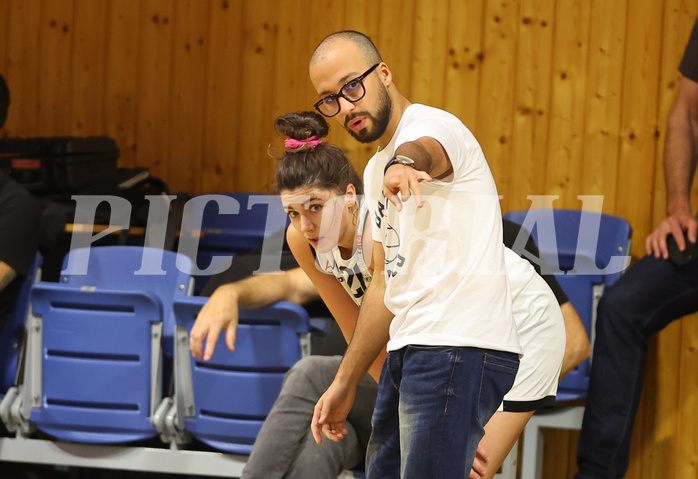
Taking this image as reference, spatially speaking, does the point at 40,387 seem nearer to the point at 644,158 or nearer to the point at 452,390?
the point at 452,390

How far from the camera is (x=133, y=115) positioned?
14.1ft

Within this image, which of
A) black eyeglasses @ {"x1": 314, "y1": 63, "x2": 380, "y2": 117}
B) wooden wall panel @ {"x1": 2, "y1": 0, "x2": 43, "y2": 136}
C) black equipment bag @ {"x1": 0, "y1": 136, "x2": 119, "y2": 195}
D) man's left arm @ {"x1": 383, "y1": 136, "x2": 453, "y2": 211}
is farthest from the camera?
wooden wall panel @ {"x1": 2, "y1": 0, "x2": 43, "y2": 136}

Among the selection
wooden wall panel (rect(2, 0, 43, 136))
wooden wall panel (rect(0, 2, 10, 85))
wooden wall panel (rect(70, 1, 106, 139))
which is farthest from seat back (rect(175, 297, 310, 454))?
wooden wall panel (rect(0, 2, 10, 85))

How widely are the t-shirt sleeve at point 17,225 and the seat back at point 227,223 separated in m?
0.68

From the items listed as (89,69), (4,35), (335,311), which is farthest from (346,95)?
(4,35)

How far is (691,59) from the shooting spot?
3225mm

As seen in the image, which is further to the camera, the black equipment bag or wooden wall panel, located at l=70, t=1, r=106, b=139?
wooden wall panel, located at l=70, t=1, r=106, b=139

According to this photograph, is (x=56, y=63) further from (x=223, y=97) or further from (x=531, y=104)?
(x=531, y=104)

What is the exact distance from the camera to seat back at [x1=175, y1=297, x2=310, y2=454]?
2.62 meters

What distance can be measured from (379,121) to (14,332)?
1973 millimetres

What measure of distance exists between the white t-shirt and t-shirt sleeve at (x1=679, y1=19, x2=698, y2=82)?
6.20 ft

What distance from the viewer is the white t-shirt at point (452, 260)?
64.2 inches

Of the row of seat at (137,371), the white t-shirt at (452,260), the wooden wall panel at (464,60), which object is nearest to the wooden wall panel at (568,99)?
the wooden wall panel at (464,60)

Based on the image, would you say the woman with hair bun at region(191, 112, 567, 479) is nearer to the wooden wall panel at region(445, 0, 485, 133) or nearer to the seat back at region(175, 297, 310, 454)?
the seat back at region(175, 297, 310, 454)
